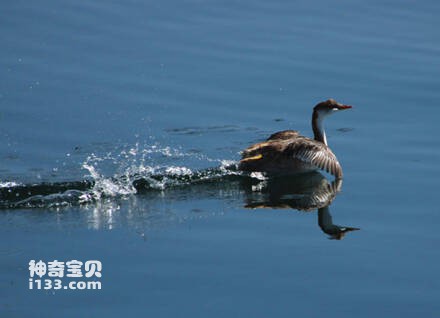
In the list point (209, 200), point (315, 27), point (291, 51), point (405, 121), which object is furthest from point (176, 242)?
point (315, 27)

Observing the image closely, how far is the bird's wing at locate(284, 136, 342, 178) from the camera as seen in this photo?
13227 mm

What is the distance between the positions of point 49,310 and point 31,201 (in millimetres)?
2980

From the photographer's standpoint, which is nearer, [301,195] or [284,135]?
[301,195]

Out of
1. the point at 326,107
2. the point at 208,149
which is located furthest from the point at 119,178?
the point at 326,107

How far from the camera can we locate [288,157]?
13.5 meters

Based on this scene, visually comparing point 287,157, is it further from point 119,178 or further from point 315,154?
point 119,178

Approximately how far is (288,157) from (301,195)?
70 centimetres

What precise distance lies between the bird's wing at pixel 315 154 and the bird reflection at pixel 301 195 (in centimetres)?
21

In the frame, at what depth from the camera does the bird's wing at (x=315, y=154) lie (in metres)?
13.2

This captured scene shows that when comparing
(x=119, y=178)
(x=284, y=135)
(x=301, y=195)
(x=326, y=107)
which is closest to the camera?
(x=119, y=178)

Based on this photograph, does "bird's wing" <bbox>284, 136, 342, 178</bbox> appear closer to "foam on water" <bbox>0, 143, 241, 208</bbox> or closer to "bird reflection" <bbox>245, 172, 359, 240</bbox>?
"bird reflection" <bbox>245, 172, 359, 240</bbox>

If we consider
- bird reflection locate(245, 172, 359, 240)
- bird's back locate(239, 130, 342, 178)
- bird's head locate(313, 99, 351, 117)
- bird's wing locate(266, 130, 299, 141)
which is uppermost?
bird's head locate(313, 99, 351, 117)

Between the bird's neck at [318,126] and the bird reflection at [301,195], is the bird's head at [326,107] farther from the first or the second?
the bird reflection at [301,195]

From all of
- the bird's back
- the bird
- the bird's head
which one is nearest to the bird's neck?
the bird's head
